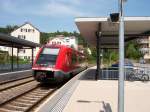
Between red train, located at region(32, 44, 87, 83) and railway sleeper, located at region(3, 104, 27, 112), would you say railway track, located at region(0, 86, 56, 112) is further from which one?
red train, located at region(32, 44, 87, 83)

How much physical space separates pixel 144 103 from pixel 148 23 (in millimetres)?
9793

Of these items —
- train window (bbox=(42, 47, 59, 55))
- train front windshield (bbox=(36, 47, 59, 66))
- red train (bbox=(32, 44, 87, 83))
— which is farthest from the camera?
train window (bbox=(42, 47, 59, 55))

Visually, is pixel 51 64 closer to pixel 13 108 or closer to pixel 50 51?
pixel 50 51

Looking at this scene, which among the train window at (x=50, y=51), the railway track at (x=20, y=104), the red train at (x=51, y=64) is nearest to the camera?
the railway track at (x=20, y=104)

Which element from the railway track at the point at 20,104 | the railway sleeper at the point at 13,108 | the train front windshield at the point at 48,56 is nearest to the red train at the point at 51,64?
the train front windshield at the point at 48,56

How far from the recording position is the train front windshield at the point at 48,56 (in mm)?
20711

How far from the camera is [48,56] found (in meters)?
21.1

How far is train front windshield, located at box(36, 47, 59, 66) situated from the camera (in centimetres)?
2071

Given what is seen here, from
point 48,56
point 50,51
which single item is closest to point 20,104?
point 48,56

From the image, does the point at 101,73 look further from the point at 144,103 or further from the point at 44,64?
the point at 144,103

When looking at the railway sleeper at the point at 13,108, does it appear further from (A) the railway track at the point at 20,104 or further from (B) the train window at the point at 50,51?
(B) the train window at the point at 50,51

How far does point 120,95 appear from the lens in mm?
7539

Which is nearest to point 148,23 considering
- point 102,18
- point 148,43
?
point 102,18

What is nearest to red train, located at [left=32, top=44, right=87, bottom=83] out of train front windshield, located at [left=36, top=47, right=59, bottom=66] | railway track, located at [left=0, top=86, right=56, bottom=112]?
train front windshield, located at [left=36, top=47, right=59, bottom=66]
